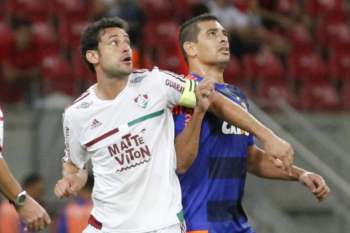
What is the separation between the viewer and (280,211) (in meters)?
12.1

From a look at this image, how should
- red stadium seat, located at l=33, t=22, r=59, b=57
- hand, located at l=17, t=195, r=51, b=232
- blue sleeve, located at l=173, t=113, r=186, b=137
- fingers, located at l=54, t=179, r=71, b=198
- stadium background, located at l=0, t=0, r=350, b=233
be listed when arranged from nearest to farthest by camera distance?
hand, located at l=17, t=195, r=51, b=232 < fingers, located at l=54, t=179, r=71, b=198 < blue sleeve, located at l=173, t=113, r=186, b=137 < stadium background, located at l=0, t=0, r=350, b=233 < red stadium seat, located at l=33, t=22, r=59, b=57

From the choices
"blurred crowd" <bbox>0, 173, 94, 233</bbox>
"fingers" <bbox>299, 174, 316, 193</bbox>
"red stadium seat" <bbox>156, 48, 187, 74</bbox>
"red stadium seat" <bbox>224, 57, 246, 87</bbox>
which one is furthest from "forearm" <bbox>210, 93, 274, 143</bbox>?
"red stadium seat" <bbox>224, 57, 246, 87</bbox>

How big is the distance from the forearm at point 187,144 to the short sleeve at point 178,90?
0.15m

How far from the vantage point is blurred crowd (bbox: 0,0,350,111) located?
1398 centimetres

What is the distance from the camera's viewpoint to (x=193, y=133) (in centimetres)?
694

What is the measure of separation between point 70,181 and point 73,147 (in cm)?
33

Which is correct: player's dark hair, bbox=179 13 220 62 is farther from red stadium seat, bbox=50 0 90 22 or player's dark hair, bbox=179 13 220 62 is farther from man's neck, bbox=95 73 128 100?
red stadium seat, bbox=50 0 90 22

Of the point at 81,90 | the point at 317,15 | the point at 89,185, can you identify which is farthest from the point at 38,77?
the point at 317,15

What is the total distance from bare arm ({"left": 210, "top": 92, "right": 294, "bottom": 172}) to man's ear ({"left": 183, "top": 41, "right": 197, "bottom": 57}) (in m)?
0.65

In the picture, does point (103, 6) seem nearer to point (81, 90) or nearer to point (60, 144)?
point (81, 90)

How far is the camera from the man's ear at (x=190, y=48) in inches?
297

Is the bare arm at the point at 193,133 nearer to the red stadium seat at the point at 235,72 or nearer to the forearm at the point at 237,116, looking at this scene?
the forearm at the point at 237,116

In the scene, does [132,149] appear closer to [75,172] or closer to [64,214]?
[75,172]

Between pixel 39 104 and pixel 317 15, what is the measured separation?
5.06 m
